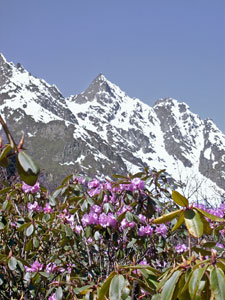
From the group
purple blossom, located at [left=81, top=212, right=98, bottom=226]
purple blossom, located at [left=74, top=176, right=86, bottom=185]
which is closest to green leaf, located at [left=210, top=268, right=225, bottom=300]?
purple blossom, located at [left=81, top=212, right=98, bottom=226]

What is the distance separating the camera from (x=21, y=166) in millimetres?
776

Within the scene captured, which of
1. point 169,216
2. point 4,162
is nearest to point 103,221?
point 169,216

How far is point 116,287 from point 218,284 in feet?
1.25

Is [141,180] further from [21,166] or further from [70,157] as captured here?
[70,157]

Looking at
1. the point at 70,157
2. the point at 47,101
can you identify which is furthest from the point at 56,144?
the point at 47,101

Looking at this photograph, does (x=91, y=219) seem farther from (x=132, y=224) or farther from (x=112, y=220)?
(x=132, y=224)

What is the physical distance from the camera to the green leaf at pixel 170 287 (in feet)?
3.27

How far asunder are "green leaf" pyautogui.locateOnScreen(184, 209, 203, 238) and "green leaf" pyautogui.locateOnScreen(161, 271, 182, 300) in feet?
0.42

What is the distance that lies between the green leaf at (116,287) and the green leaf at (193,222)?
300 mm

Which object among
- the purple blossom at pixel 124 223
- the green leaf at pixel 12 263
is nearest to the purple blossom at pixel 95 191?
the purple blossom at pixel 124 223

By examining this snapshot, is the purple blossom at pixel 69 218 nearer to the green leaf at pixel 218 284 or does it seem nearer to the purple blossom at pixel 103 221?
the purple blossom at pixel 103 221

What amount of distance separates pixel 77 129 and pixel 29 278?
158204 millimetres

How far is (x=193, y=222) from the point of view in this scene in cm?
111

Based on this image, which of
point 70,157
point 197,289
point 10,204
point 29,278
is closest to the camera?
point 197,289
